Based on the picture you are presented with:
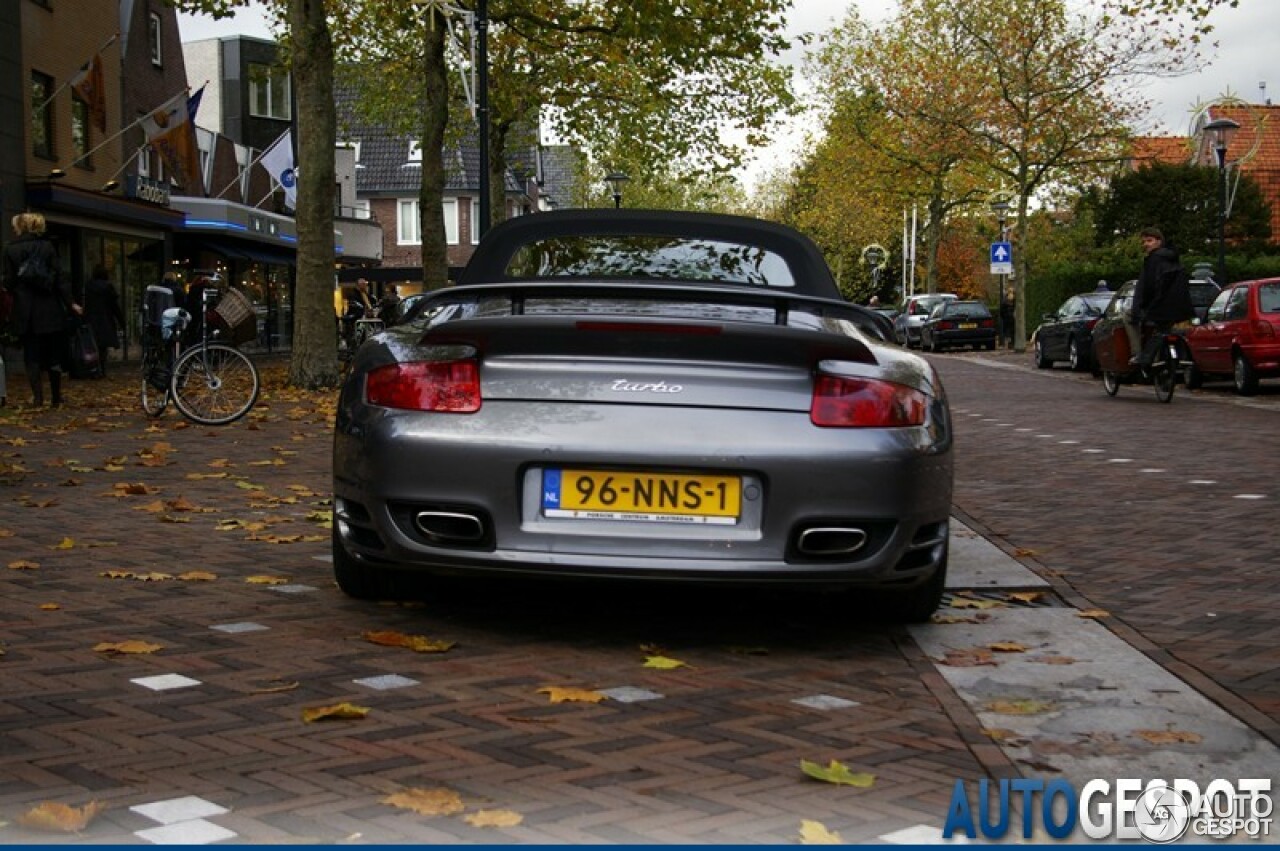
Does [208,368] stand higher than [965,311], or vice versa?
[965,311]

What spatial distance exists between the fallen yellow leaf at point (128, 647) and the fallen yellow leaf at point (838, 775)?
2280 mm

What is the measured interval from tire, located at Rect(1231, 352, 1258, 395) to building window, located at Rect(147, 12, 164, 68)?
86.6 ft

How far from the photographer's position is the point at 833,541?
203 inches

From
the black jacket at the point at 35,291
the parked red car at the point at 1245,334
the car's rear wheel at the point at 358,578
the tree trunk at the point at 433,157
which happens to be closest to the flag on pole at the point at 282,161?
the tree trunk at the point at 433,157

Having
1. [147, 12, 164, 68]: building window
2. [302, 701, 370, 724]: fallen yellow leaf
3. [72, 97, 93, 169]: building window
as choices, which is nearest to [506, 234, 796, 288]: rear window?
[302, 701, 370, 724]: fallen yellow leaf

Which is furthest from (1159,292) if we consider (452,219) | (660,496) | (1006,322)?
(452,219)

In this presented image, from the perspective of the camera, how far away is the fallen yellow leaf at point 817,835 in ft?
10.9

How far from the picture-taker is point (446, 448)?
513 centimetres

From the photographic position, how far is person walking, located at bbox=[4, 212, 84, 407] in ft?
53.5

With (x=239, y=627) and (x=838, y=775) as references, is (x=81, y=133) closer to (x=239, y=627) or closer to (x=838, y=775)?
(x=239, y=627)

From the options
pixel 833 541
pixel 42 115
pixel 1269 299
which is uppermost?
pixel 42 115

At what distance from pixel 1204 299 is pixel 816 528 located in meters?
24.2

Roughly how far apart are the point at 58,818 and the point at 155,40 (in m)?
38.1

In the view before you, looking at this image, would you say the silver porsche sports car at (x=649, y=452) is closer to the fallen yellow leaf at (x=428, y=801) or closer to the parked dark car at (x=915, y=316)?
the fallen yellow leaf at (x=428, y=801)
